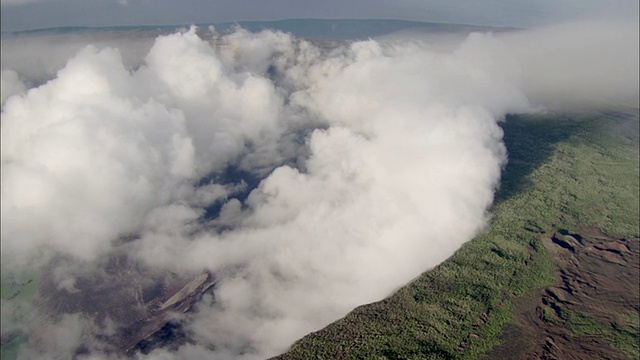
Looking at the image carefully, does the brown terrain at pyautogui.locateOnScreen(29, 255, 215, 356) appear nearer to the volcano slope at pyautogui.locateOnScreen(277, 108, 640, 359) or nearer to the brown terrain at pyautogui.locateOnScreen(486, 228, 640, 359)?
the volcano slope at pyautogui.locateOnScreen(277, 108, 640, 359)

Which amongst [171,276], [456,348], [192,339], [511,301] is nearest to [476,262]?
[511,301]

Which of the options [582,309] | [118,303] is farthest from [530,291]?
[118,303]

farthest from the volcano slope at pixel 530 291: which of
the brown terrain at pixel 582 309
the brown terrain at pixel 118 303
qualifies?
the brown terrain at pixel 118 303

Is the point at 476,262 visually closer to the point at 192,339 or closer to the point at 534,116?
the point at 192,339

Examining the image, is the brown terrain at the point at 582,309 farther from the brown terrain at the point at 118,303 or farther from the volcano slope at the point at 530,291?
the brown terrain at the point at 118,303

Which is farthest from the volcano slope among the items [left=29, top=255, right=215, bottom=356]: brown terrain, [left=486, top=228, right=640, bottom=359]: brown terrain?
[left=29, top=255, right=215, bottom=356]: brown terrain

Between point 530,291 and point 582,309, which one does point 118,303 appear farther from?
point 582,309
